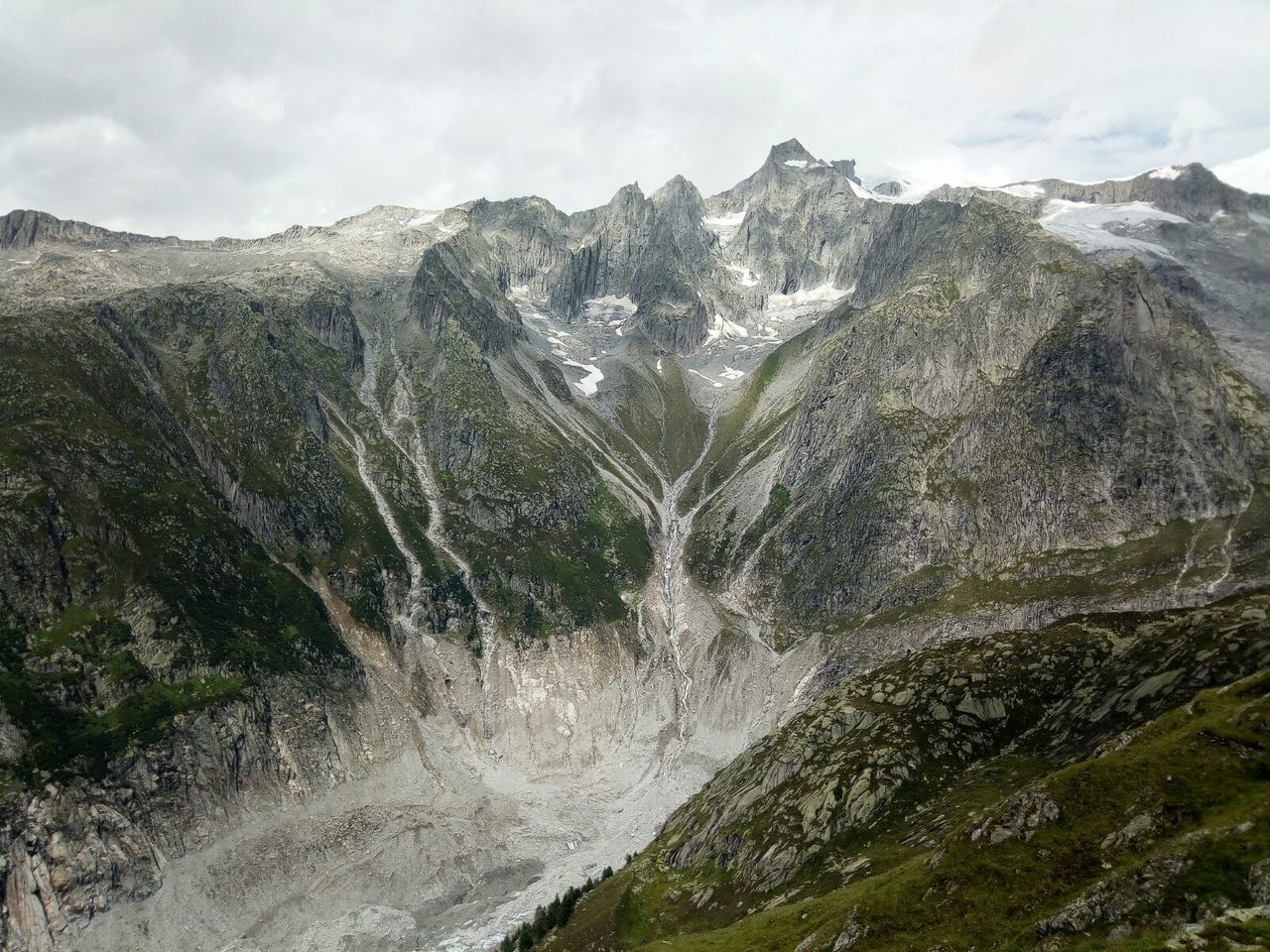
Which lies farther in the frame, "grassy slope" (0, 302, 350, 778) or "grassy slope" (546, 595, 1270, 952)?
"grassy slope" (0, 302, 350, 778)

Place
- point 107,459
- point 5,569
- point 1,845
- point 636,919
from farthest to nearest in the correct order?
point 107,459, point 5,569, point 1,845, point 636,919

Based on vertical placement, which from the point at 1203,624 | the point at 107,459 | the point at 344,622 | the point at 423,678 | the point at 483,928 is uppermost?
the point at 107,459

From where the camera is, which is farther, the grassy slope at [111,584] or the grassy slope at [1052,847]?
the grassy slope at [111,584]

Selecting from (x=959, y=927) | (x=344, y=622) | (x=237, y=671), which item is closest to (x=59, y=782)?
(x=237, y=671)

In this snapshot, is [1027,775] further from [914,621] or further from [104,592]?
[104,592]

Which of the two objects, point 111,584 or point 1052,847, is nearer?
point 1052,847

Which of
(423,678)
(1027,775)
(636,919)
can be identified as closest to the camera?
(1027,775)

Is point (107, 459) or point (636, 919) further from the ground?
point (107, 459)

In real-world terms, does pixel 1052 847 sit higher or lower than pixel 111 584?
lower

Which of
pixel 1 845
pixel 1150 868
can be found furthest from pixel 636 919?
pixel 1 845

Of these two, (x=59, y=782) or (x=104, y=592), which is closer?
(x=59, y=782)
